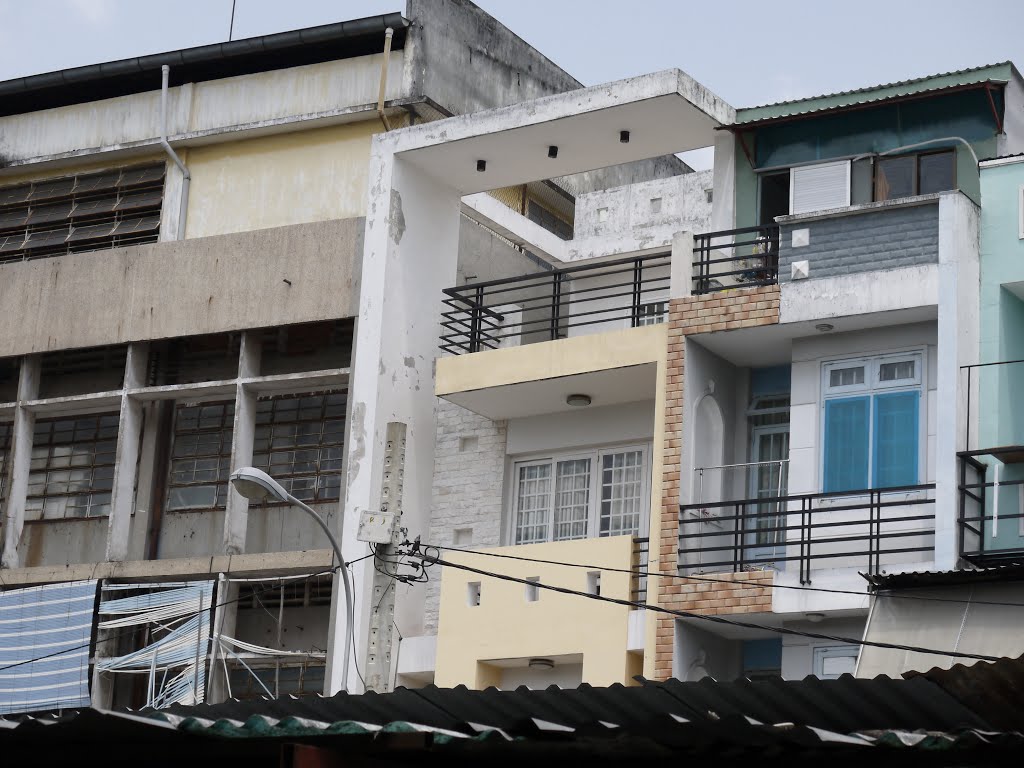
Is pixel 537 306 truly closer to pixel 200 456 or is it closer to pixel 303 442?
pixel 303 442

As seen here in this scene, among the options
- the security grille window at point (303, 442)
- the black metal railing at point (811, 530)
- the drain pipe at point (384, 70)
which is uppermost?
the drain pipe at point (384, 70)

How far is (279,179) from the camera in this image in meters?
27.2

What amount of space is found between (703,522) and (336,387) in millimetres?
7157

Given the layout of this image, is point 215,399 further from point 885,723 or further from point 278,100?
point 885,723

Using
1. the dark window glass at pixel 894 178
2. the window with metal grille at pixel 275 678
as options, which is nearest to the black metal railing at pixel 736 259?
the dark window glass at pixel 894 178

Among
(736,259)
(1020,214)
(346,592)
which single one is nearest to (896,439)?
(1020,214)

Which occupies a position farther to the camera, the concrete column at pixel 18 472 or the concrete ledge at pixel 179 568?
the concrete column at pixel 18 472

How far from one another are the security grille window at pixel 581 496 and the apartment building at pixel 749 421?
30 mm

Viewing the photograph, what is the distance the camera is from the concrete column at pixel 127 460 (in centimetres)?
2664

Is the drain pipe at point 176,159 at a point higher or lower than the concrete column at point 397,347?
higher

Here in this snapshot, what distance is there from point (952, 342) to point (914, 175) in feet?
9.60

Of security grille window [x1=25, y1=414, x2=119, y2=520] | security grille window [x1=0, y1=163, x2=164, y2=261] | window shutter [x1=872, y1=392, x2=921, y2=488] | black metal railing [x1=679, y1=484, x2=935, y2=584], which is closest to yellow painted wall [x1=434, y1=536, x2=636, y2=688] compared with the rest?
black metal railing [x1=679, y1=484, x2=935, y2=584]

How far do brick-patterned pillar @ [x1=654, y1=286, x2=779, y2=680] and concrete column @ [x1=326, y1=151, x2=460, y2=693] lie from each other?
168 inches

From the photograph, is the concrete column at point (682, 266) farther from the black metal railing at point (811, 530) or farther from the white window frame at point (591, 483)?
the black metal railing at point (811, 530)
